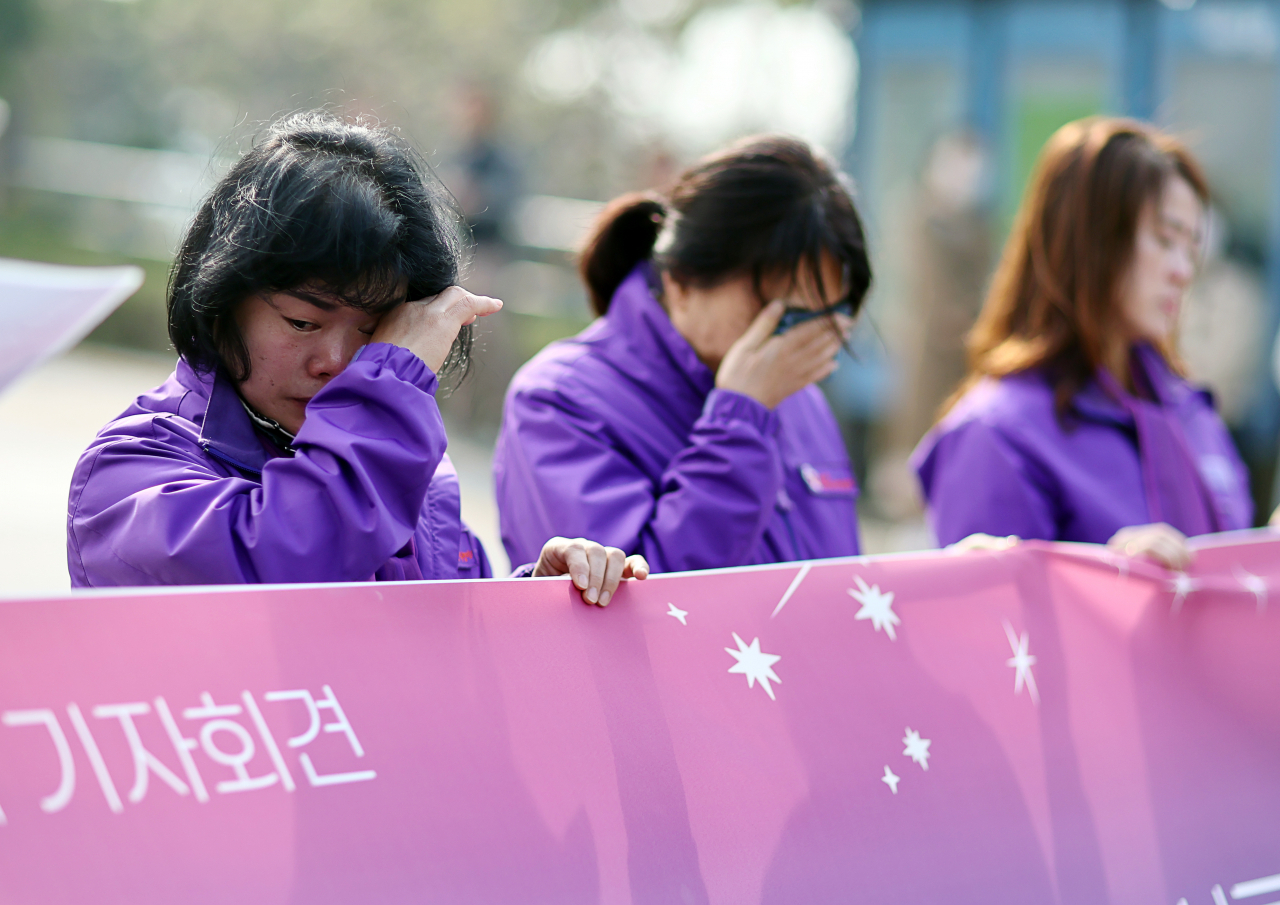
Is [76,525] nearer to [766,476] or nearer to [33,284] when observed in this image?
[33,284]

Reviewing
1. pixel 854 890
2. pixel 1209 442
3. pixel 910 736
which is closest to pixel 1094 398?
pixel 1209 442

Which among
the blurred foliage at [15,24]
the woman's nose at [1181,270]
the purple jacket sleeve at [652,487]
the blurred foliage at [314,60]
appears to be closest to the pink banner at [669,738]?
the purple jacket sleeve at [652,487]

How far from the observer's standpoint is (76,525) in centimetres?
186

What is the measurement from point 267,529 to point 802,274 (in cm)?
124

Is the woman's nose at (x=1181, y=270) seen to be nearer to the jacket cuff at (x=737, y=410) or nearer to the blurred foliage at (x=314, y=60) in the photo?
the jacket cuff at (x=737, y=410)

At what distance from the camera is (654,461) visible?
2.67 metres

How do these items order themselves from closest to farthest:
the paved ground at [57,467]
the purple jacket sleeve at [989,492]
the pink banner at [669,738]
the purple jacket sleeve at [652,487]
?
1. the pink banner at [669,738]
2. the purple jacket sleeve at [652,487]
3. the purple jacket sleeve at [989,492]
4. the paved ground at [57,467]

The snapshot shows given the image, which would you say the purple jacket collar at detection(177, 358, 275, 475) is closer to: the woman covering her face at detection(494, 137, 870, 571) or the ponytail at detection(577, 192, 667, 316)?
the woman covering her face at detection(494, 137, 870, 571)

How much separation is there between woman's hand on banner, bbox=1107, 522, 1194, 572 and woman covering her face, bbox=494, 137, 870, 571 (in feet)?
1.89

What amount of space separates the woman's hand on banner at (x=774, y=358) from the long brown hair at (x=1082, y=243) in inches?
31.5

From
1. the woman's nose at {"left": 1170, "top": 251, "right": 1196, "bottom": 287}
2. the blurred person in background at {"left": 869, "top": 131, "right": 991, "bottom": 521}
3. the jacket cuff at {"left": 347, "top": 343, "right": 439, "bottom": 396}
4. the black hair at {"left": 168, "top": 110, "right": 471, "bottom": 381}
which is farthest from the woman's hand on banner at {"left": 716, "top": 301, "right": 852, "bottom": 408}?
the blurred person in background at {"left": 869, "top": 131, "right": 991, "bottom": 521}

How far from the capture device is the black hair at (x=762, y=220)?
2602 mm

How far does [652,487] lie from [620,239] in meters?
0.60

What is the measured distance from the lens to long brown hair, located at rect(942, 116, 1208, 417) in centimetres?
321
